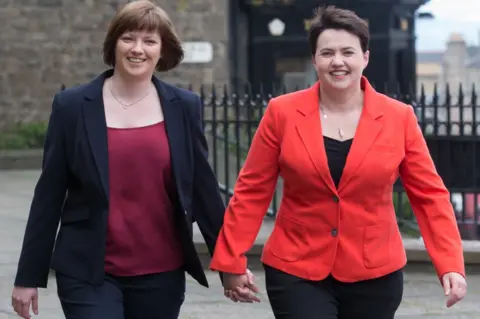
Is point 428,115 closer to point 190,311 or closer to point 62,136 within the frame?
point 190,311

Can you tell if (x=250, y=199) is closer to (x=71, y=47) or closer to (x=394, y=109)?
(x=394, y=109)

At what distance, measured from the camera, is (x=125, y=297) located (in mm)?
3430

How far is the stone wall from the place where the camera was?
15.8 m

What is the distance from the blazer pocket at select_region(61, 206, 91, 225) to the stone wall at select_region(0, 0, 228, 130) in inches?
493

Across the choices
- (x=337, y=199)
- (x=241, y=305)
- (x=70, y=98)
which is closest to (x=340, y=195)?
(x=337, y=199)

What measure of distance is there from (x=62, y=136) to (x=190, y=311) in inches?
113

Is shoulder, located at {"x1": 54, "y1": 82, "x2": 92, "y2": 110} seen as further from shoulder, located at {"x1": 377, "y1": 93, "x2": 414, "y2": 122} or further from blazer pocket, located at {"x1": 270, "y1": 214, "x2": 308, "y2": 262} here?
shoulder, located at {"x1": 377, "y1": 93, "x2": 414, "y2": 122}

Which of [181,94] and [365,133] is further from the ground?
[181,94]

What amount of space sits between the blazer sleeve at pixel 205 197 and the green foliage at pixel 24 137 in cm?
1098

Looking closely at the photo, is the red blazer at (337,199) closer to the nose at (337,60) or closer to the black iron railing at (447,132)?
the nose at (337,60)

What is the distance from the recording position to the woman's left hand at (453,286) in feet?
10.9

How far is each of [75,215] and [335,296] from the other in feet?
3.24

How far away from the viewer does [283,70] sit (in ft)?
58.3

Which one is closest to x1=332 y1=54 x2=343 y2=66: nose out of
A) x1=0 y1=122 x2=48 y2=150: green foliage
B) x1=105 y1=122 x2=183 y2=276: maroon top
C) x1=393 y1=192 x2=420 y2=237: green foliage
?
x1=105 y1=122 x2=183 y2=276: maroon top
